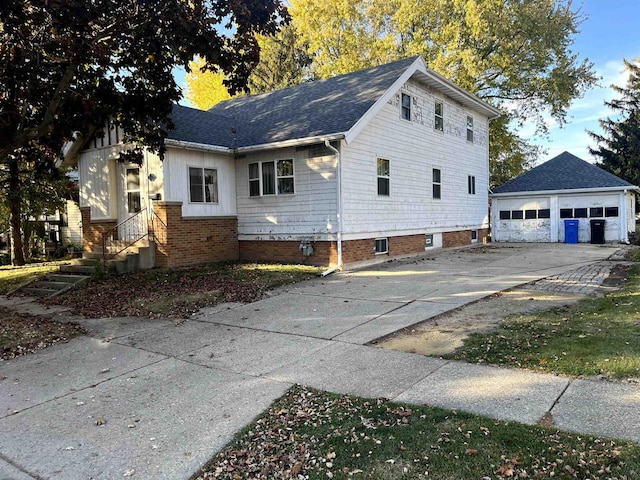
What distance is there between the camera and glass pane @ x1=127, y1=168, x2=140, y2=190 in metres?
13.6

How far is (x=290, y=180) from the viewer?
13.8 metres

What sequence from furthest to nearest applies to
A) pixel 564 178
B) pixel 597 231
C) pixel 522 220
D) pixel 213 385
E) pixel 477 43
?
pixel 477 43 < pixel 522 220 < pixel 564 178 < pixel 597 231 < pixel 213 385

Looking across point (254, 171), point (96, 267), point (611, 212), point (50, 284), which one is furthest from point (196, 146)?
point (611, 212)

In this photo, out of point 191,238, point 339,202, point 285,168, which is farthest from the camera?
point 285,168

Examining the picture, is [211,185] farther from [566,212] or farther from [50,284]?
[566,212]

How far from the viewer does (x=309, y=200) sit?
13.5 metres

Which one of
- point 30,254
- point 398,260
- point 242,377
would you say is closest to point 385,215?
point 398,260

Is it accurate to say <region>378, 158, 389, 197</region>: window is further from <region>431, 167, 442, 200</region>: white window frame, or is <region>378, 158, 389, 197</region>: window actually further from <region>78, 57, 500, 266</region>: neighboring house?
<region>431, 167, 442, 200</region>: white window frame

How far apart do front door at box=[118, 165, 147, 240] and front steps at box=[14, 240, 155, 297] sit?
473 mm

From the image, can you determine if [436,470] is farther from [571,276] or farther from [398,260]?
[398,260]

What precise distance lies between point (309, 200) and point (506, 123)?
2199 cm

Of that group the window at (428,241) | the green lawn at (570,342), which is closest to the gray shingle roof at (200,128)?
the window at (428,241)

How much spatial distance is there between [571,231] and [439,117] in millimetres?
8915

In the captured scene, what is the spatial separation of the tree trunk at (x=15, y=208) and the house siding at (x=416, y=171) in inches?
445
